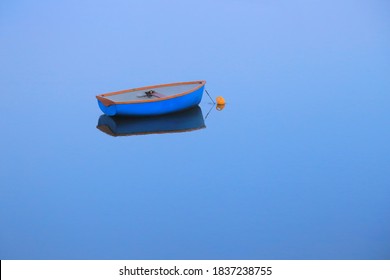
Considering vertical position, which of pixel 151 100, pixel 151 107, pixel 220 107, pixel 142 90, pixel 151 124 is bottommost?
pixel 151 124

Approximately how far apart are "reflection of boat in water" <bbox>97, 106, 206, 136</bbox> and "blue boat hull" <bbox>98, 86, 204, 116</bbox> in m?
0.13

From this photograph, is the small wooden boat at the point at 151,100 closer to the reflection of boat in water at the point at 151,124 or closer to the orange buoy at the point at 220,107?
the reflection of boat in water at the point at 151,124

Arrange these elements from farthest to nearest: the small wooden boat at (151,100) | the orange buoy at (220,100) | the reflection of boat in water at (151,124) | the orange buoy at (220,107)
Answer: the orange buoy at (220,100)
the orange buoy at (220,107)
the small wooden boat at (151,100)
the reflection of boat in water at (151,124)

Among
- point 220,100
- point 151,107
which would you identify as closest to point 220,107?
point 220,100

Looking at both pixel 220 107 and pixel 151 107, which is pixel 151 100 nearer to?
pixel 151 107

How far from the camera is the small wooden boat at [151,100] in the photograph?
10.8m

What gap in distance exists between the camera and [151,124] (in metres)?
10.9

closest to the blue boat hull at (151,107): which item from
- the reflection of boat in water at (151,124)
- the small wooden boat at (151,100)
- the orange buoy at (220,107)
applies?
the small wooden boat at (151,100)

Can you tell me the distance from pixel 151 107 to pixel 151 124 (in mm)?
318
